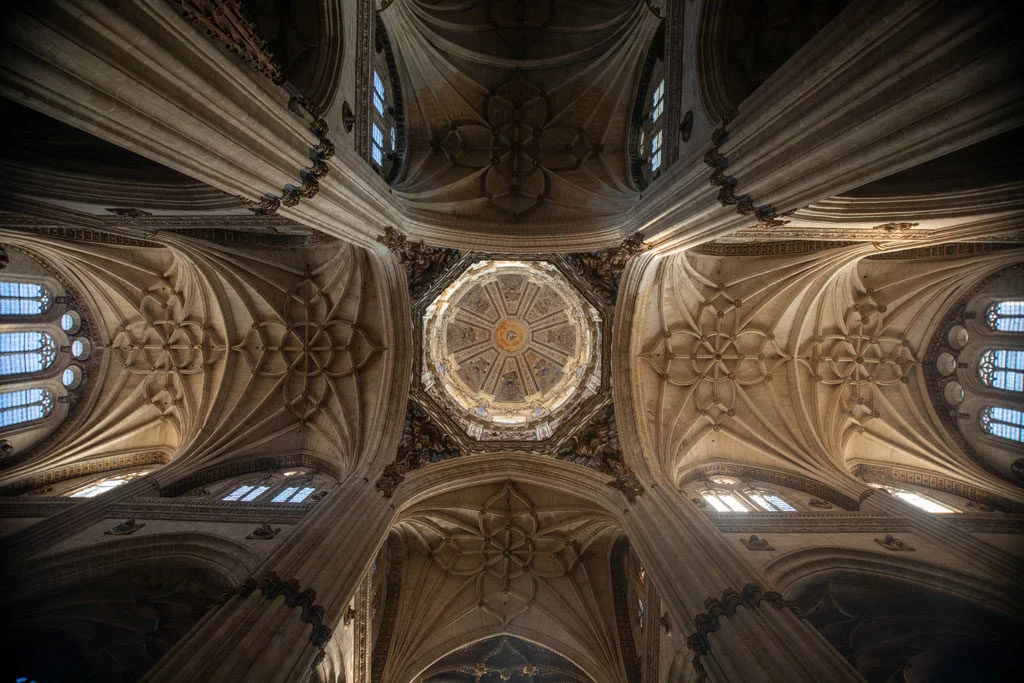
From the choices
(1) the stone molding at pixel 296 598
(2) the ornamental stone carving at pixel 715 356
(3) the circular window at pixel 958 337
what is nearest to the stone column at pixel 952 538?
(2) the ornamental stone carving at pixel 715 356

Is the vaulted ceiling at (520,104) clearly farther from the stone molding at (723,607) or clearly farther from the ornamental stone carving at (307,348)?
the stone molding at (723,607)

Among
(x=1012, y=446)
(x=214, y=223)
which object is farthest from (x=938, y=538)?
(x=214, y=223)

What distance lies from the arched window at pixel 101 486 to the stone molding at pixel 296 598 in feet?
23.8

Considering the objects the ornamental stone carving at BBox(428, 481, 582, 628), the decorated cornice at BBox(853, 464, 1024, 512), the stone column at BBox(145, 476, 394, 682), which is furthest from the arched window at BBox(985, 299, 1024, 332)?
the stone column at BBox(145, 476, 394, 682)

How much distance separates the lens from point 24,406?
12391 millimetres

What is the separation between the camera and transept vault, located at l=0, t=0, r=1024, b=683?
20.0 ft

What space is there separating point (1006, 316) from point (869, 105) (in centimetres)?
1161

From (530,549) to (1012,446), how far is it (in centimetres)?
1438

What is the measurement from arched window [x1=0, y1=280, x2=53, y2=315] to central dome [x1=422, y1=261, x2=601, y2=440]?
37.1ft

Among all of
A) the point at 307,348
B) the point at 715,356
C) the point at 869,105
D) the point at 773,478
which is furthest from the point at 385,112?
the point at 773,478

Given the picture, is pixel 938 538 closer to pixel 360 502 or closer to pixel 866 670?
pixel 866 670

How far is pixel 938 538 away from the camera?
9711mm

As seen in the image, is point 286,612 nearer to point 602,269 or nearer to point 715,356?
point 602,269

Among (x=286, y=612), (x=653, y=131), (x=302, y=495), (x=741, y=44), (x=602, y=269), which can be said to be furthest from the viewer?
(x=653, y=131)
